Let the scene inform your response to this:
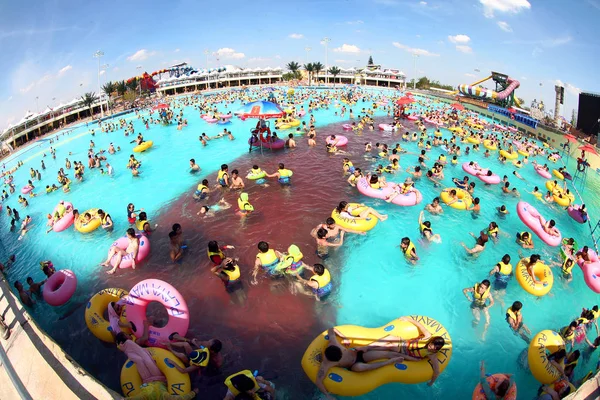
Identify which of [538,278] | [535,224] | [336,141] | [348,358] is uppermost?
[336,141]

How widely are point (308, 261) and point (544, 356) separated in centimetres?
481

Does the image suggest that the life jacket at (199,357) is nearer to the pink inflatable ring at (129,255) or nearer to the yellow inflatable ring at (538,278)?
the pink inflatable ring at (129,255)

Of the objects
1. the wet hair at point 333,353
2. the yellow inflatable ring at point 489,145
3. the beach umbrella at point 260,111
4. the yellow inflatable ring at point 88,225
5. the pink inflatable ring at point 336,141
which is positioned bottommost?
the yellow inflatable ring at point 88,225

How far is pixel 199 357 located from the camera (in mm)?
4504

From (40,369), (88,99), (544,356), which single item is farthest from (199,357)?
(88,99)

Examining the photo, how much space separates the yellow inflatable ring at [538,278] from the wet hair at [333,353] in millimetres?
5151

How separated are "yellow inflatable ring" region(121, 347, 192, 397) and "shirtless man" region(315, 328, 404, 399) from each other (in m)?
1.93

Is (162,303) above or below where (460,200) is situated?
above

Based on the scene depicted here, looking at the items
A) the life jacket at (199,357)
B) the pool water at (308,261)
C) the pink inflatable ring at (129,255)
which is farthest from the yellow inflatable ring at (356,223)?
the pink inflatable ring at (129,255)

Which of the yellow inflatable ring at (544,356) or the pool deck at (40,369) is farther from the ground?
the pool deck at (40,369)

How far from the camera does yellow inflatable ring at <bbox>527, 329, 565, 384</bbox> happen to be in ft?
15.2

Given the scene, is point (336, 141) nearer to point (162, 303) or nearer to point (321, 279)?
point (321, 279)

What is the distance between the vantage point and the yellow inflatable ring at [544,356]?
4.63 metres

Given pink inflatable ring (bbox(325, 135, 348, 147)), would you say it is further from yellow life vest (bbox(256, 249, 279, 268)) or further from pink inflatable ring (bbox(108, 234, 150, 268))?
pink inflatable ring (bbox(108, 234, 150, 268))
